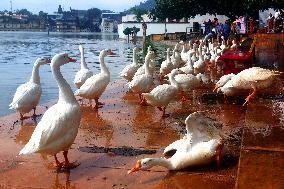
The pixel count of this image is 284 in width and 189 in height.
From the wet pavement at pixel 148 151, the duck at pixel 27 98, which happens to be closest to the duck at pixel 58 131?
the wet pavement at pixel 148 151

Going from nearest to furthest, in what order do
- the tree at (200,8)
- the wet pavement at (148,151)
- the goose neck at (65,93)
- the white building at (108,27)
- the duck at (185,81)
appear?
1. the wet pavement at (148,151)
2. the goose neck at (65,93)
3. the duck at (185,81)
4. the tree at (200,8)
5. the white building at (108,27)

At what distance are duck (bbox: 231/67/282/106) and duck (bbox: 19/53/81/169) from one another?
12.7 feet

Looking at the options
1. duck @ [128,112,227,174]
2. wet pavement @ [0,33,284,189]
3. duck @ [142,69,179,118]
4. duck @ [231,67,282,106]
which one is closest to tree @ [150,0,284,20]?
duck @ [231,67,282,106]

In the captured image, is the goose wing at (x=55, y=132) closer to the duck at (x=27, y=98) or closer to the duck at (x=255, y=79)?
the duck at (x=27, y=98)

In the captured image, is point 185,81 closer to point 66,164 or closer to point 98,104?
point 98,104

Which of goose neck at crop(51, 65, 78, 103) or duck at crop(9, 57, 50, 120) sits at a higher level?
goose neck at crop(51, 65, 78, 103)

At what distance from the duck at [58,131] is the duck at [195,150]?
3.15 ft

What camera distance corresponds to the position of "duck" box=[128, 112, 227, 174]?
16.3ft

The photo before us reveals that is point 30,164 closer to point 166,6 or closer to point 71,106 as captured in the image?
point 71,106

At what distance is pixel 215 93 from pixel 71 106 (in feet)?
18.0

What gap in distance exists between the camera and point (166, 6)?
37.2 meters

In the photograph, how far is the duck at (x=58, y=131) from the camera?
522 cm

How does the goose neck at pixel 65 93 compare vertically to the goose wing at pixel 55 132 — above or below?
above

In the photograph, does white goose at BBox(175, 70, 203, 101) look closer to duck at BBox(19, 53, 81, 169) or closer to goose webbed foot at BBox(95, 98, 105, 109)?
goose webbed foot at BBox(95, 98, 105, 109)
